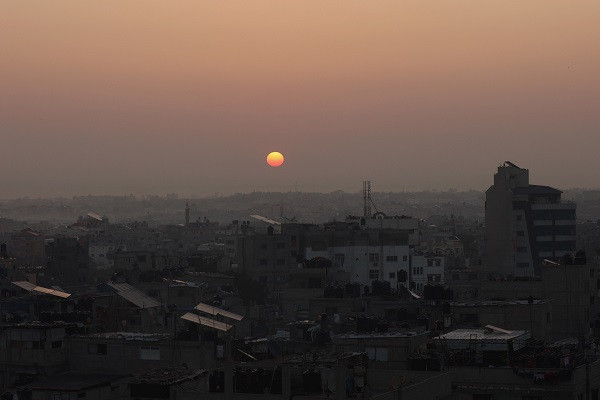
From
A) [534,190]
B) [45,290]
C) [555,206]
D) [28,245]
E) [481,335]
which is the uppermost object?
[534,190]

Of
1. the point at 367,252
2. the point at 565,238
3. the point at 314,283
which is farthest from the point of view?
the point at 565,238

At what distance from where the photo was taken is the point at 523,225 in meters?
119

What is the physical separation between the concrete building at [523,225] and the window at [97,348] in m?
81.3

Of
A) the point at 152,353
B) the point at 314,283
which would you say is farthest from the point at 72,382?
the point at 314,283

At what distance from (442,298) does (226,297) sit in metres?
28.3

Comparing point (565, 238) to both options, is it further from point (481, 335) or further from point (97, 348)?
point (97, 348)

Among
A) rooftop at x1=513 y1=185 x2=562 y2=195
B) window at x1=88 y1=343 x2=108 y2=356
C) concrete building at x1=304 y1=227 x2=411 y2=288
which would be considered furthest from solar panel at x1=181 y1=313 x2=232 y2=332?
rooftop at x1=513 y1=185 x2=562 y2=195

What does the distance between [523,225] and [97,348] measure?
280ft

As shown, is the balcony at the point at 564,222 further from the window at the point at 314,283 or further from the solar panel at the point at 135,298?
the solar panel at the point at 135,298

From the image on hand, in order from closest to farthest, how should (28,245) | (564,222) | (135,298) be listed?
(135,298)
(564,222)
(28,245)

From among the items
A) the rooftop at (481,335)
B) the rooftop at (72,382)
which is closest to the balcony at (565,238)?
the rooftop at (481,335)

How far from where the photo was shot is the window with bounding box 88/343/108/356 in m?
36.9

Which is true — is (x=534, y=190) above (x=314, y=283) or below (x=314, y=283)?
above

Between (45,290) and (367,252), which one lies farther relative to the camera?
(367,252)
